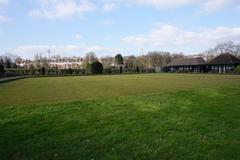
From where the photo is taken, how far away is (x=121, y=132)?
6469 mm

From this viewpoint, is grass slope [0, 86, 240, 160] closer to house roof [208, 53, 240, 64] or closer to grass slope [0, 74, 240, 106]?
grass slope [0, 74, 240, 106]

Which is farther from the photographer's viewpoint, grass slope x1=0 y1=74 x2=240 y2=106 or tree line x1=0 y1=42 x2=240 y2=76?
tree line x1=0 y1=42 x2=240 y2=76

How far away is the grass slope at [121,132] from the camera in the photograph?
5.12 m

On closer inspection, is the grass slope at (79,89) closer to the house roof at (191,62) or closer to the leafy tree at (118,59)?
the house roof at (191,62)

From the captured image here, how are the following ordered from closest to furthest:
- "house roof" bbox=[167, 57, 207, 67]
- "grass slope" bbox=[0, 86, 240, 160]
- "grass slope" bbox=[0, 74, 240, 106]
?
1. "grass slope" bbox=[0, 86, 240, 160]
2. "grass slope" bbox=[0, 74, 240, 106]
3. "house roof" bbox=[167, 57, 207, 67]

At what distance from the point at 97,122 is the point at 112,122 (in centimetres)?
40

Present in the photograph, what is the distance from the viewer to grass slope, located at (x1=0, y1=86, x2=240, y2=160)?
512cm

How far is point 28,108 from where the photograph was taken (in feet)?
32.1

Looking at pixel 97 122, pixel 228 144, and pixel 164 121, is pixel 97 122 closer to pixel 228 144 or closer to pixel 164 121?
pixel 164 121

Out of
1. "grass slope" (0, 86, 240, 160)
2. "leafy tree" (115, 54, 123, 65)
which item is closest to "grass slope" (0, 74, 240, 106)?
"grass slope" (0, 86, 240, 160)

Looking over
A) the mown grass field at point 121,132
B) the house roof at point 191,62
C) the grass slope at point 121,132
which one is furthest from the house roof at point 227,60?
the grass slope at point 121,132

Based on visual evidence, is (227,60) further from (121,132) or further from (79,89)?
(121,132)

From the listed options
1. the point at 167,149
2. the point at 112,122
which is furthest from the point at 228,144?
the point at 112,122

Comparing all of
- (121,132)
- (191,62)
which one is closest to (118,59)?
(191,62)
